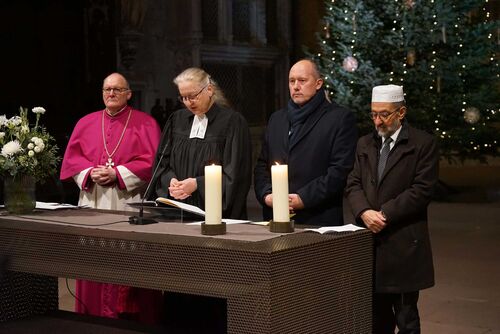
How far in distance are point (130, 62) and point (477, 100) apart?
6.83m

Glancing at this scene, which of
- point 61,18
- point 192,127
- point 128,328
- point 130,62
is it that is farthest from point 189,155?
point 130,62

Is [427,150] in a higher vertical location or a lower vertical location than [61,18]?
lower

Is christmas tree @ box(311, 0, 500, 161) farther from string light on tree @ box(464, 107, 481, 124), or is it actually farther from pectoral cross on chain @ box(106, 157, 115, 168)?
pectoral cross on chain @ box(106, 157, 115, 168)

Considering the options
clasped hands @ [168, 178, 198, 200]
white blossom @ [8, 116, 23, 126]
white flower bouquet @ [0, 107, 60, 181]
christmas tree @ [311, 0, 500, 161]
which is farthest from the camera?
christmas tree @ [311, 0, 500, 161]

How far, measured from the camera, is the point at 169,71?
17.3 meters

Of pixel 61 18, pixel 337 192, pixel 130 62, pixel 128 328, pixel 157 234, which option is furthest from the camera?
pixel 130 62

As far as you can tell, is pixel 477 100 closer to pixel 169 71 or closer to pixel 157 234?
pixel 169 71

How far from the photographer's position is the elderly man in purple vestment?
5039mm

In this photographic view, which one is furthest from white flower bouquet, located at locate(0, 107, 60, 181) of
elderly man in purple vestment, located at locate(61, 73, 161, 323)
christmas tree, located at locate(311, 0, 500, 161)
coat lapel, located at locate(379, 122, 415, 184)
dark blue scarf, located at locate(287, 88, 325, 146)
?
christmas tree, located at locate(311, 0, 500, 161)

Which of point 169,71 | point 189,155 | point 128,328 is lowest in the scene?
point 128,328

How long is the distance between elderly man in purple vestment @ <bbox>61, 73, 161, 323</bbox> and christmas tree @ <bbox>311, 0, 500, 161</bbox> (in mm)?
7648

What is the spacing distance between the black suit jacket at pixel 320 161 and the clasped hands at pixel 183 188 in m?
0.43

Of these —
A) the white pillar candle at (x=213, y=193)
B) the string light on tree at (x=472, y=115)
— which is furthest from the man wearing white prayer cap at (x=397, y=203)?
the string light on tree at (x=472, y=115)

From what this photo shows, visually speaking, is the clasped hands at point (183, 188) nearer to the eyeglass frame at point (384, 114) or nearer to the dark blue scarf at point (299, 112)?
A: the dark blue scarf at point (299, 112)
